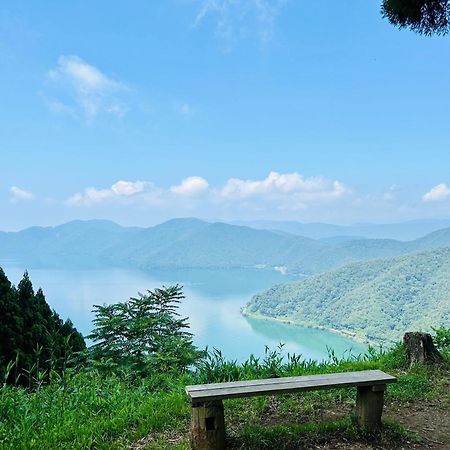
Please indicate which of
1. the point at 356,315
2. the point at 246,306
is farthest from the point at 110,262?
the point at 356,315

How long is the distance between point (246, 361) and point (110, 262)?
13879cm

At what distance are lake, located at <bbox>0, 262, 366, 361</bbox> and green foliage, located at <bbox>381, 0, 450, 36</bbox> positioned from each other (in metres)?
2.70

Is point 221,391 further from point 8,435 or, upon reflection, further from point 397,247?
point 397,247

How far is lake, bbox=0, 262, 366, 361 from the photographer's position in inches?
1799

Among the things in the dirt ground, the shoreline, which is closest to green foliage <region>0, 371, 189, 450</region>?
the dirt ground

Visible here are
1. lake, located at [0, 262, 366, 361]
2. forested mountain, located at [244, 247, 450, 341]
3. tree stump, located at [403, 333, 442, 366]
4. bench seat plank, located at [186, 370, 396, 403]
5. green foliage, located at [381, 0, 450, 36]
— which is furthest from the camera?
forested mountain, located at [244, 247, 450, 341]

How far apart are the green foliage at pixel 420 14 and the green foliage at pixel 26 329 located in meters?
5.72

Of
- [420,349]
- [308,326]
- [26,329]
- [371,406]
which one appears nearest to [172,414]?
[371,406]

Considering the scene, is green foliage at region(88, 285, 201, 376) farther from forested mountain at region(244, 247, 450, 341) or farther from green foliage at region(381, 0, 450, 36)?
forested mountain at region(244, 247, 450, 341)

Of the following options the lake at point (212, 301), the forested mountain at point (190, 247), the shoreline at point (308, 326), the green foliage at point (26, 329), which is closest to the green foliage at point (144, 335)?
the green foliage at point (26, 329)

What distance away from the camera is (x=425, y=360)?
148 inches

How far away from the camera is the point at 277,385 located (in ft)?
7.72

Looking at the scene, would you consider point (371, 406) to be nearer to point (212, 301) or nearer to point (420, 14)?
point (420, 14)

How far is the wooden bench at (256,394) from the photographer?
2215mm
